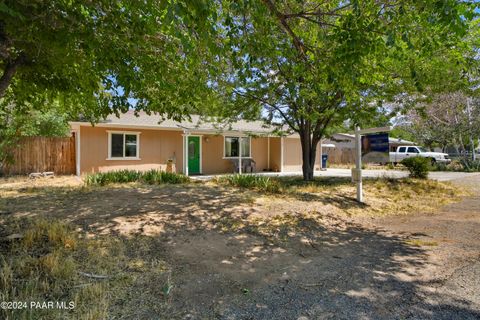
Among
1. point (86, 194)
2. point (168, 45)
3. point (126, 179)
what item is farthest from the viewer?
point (126, 179)

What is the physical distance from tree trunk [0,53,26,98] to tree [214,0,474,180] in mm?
3122

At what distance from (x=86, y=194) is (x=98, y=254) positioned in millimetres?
4292

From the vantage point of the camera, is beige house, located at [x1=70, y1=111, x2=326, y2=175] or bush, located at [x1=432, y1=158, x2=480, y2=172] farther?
bush, located at [x1=432, y1=158, x2=480, y2=172]

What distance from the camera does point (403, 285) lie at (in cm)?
352

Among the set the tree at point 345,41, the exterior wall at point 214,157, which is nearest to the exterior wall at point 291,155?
the exterior wall at point 214,157

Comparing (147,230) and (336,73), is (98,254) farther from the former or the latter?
(336,73)

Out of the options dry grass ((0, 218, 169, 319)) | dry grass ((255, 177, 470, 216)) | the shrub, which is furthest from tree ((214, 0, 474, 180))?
the shrub

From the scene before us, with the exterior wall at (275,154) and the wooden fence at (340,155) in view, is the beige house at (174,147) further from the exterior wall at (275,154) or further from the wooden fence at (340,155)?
the wooden fence at (340,155)

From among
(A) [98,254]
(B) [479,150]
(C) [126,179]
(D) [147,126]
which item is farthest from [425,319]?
(B) [479,150]

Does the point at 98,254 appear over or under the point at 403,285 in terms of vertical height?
over

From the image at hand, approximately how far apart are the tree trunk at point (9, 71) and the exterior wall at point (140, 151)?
946 centimetres

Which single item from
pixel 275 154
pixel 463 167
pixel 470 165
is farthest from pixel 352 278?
pixel 470 165

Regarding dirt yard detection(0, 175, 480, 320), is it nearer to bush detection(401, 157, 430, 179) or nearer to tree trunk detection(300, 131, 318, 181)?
tree trunk detection(300, 131, 318, 181)

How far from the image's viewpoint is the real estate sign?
10016 mm
